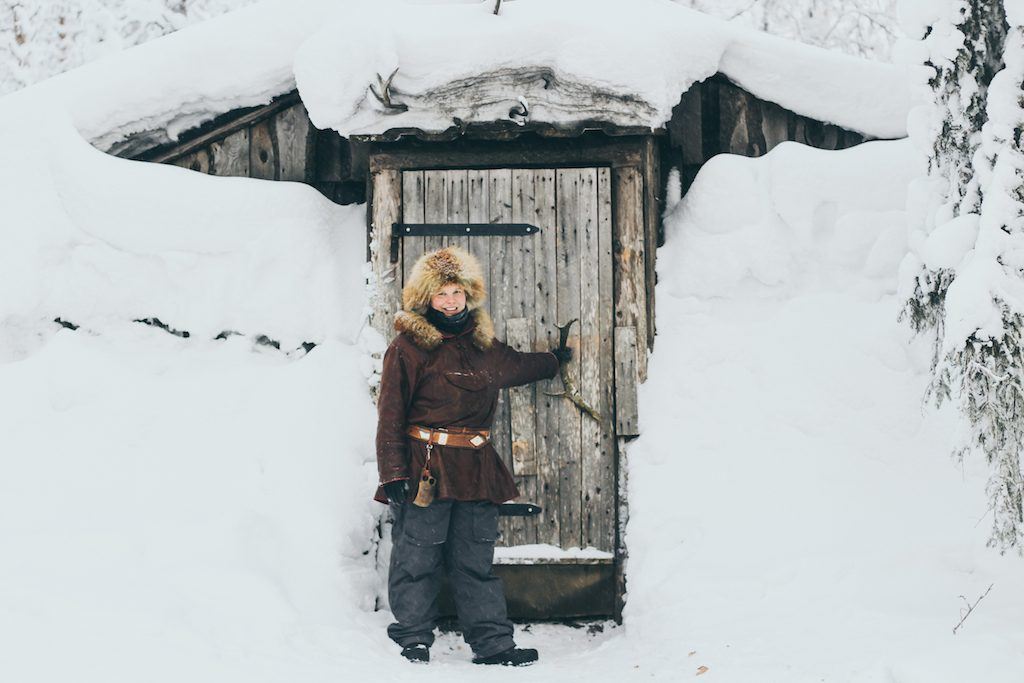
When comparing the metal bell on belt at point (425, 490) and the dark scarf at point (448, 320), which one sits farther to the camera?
the dark scarf at point (448, 320)

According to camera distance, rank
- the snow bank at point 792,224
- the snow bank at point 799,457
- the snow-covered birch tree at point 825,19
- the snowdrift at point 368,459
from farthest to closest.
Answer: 1. the snow-covered birch tree at point 825,19
2. the snow bank at point 792,224
3. the snow bank at point 799,457
4. the snowdrift at point 368,459

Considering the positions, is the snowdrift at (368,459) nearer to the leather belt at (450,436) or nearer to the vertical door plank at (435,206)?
the vertical door plank at (435,206)

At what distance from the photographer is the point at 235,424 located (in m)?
5.23

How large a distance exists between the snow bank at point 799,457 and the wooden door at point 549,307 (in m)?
0.25

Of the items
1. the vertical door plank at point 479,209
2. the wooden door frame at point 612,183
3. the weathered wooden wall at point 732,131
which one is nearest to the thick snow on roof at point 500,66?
the wooden door frame at point 612,183

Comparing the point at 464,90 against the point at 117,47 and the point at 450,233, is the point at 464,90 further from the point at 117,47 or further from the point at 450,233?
the point at 117,47

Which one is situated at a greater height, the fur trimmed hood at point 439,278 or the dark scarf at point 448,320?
the fur trimmed hood at point 439,278

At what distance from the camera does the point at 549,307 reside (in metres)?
5.36

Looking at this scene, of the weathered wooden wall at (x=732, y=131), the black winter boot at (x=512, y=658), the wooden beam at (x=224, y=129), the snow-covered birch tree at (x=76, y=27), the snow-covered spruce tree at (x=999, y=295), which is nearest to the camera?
the snow-covered spruce tree at (x=999, y=295)

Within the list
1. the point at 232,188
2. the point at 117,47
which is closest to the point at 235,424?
the point at 232,188

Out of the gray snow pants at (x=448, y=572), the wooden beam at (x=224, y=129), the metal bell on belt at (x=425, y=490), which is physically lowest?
the gray snow pants at (x=448, y=572)

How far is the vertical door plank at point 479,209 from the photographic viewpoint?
538cm

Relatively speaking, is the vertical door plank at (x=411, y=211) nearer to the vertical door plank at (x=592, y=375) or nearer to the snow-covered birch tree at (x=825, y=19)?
the vertical door plank at (x=592, y=375)

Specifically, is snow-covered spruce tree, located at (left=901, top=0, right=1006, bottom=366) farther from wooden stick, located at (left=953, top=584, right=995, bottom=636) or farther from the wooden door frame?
the wooden door frame
